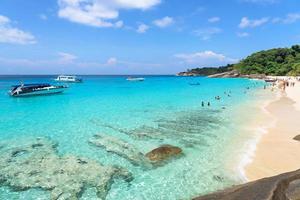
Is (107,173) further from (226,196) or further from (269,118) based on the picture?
(269,118)

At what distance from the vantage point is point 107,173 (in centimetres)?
1158

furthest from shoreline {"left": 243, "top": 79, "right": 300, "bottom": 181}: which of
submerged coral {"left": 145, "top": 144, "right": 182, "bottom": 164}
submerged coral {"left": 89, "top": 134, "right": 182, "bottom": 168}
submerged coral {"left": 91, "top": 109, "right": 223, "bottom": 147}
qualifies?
submerged coral {"left": 89, "top": 134, "right": 182, "bottom": 168}

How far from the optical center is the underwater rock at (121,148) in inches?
520

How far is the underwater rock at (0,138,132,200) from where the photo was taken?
10.3m

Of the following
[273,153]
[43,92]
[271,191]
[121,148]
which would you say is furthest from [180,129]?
[43,92]

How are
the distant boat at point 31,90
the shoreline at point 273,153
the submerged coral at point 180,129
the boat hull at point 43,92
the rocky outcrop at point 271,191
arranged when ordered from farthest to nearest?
the boat hull at point 43,92, the distant boat at point 31,90, the submerged coral at point 180,129, the shoreline at point 273,153, the rocky outcrop at point 271,191

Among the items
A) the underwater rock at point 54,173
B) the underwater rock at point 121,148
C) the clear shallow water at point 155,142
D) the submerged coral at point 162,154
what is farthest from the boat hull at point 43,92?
the submerged coral at point 162,154

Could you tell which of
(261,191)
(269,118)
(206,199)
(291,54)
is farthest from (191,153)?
(291,54)

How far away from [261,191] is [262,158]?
21.1 feet

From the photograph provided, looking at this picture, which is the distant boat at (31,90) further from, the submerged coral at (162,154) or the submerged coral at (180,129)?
the submerged coral at (162,154)

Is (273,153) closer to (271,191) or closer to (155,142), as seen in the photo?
(155,142)

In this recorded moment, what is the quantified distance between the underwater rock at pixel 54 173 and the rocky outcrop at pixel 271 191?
14.3 ft

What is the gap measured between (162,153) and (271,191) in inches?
281

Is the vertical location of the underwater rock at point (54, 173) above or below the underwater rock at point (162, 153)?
below
